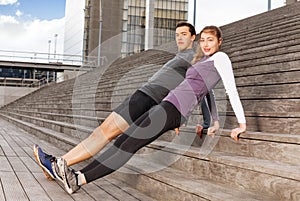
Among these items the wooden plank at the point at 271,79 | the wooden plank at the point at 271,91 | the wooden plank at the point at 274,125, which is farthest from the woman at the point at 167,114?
the wooden plank at the point at 271,79

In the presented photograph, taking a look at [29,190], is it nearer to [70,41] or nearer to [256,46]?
[256,46]

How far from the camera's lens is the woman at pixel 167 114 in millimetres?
2377

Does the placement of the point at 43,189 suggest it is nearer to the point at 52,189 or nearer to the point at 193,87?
the point at 52,189

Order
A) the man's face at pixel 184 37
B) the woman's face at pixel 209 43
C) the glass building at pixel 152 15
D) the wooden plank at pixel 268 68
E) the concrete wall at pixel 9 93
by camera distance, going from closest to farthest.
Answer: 1. the woman's face at pixel 209 43
2. the man's face at pixel 184 37
3. the wooden plank at pixel 268 68
4. the concrete wall at pixel 9 93
5. the glass building at pixel 152 15

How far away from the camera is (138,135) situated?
94.2 inches

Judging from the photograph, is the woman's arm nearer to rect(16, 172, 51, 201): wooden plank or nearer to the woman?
the woman

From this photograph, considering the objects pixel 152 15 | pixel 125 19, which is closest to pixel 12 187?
pixel 152 15

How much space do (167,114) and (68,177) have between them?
0.73 m

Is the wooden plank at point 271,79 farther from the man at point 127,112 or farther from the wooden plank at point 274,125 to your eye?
the man at point 127,112

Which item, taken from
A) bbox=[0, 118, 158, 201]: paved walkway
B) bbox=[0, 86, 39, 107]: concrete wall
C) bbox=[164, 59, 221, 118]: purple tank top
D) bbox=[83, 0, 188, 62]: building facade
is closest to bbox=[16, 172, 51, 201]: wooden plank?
bbox=[0, 118, 158, 201]: paved walkway

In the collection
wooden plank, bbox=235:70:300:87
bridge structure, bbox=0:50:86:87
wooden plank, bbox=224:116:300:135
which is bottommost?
wooden plank, bbox=224:116:300:135

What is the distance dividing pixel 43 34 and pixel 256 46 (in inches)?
1832

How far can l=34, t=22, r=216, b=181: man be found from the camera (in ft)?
8.54

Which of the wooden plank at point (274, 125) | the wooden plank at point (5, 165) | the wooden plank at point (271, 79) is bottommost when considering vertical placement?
the wooden plank at point (5, 165)
